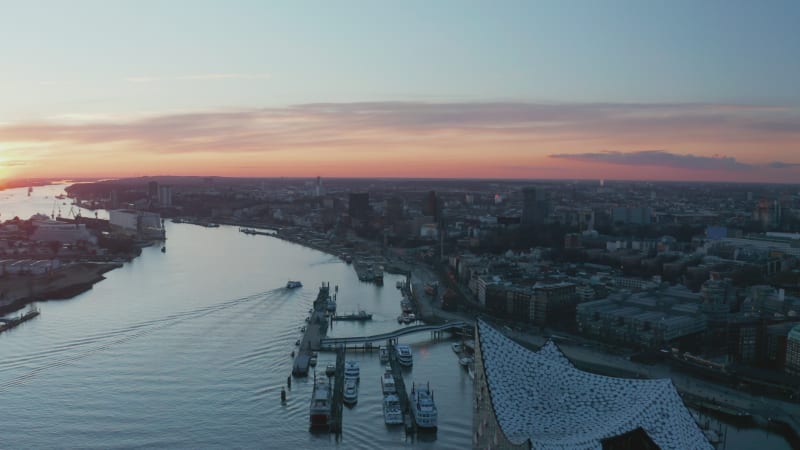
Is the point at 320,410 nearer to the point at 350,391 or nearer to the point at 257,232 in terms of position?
the point at 350,391

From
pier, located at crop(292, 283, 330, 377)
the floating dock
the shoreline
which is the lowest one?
the shoreline

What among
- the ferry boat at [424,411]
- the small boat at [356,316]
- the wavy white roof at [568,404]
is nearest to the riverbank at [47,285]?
the small boat at [356,316]

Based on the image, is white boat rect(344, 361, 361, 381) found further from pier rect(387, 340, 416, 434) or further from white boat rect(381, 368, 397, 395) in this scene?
pier rect(387, 340, 416, 434)

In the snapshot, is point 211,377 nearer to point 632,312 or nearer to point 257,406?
point 257,406

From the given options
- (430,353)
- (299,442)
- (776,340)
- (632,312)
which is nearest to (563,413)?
(299,442)

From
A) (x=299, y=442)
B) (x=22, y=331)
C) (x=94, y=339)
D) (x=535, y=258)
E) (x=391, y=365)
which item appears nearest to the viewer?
(x=299, y=442)

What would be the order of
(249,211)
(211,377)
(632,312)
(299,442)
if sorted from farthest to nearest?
1. (249,211)
2. (632,312)
3. (211,377)
4. (299,442)

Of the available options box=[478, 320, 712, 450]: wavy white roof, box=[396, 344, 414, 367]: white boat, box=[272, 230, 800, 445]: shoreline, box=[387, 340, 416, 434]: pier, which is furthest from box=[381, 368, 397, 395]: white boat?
box=[478, 320, 712, 450]: wavy white roof
